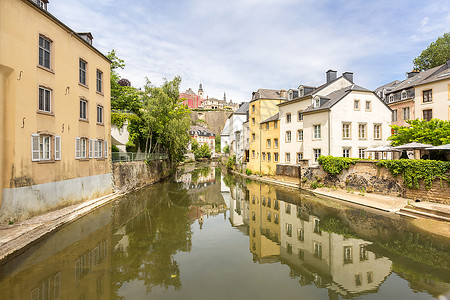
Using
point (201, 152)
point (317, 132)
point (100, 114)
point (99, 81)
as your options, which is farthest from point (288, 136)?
point (201, 152)

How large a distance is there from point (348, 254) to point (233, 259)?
15.5 feet

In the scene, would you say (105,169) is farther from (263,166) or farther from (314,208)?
(263,166)

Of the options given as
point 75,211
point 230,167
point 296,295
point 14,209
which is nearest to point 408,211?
point 296,295

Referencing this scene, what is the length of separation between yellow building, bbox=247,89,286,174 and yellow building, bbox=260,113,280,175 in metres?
0.34

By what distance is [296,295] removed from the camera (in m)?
6.46

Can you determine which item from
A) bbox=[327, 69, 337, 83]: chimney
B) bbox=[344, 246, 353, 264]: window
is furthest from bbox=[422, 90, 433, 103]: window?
bbox=[344, 246, 353, 264]: window

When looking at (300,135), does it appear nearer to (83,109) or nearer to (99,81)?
(99,81)

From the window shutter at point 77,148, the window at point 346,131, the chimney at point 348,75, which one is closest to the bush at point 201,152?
the chimney at point 348,75

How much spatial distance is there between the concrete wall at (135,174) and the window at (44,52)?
31.0ft

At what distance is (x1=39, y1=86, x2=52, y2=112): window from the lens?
1226 cm

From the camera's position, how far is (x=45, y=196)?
40.0 ft

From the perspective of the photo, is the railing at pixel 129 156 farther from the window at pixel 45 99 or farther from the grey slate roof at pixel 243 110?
the grey slate roof at pixel 243 110

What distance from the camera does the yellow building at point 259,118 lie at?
113ft

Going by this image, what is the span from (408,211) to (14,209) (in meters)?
21.2
